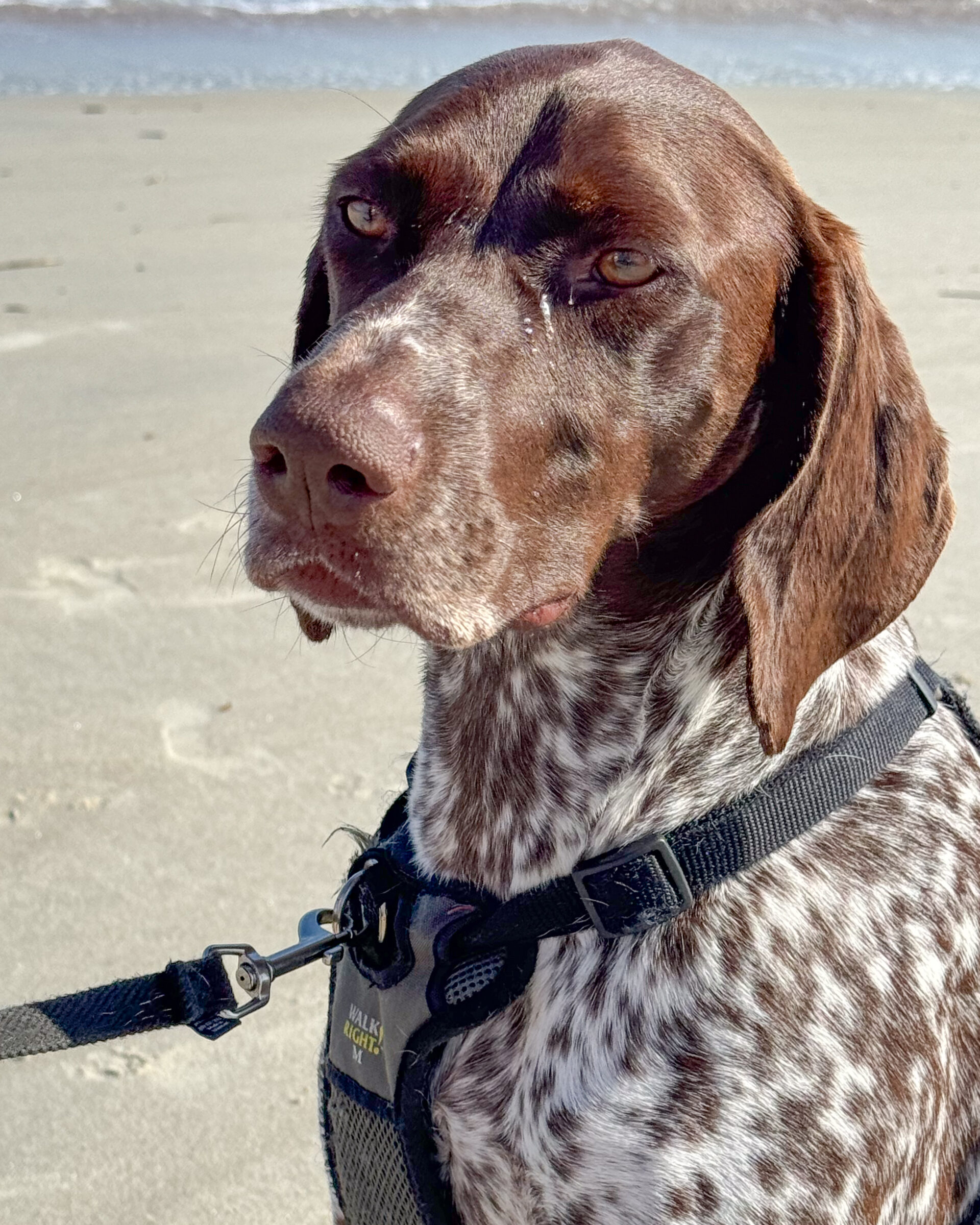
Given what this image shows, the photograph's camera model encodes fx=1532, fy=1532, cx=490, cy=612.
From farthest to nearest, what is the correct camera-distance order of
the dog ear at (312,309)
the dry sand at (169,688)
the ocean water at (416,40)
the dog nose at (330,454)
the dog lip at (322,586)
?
the ocean water at (416,40) → the dry sand at (169,688) → the dog ear at (312,309) → the dog lip at (322,586) → the dog nose at (330,454)

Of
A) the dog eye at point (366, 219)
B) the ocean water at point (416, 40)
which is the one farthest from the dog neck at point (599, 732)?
the ocean water at point (416, 40)

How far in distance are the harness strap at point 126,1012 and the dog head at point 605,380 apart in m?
0.61

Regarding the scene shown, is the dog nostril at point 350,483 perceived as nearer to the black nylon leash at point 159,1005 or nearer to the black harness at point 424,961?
the black harness at point 424,961

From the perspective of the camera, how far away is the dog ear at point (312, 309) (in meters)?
2.68

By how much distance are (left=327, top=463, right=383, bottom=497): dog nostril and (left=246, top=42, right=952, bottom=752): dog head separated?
0.05 feet

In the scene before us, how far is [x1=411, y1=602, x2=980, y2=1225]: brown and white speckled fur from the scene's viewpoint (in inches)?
85.5

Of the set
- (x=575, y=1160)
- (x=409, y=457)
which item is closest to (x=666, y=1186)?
(x=575, y=1160)

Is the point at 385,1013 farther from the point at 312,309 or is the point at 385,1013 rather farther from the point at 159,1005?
the point at 312,309

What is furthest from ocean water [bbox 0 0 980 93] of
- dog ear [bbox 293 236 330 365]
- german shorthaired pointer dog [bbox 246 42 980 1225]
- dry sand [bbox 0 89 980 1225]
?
german shorthaired pointer dog [bbox 246 42 980 1225]

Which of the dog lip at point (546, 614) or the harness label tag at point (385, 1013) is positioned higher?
the dog lip at point (546, 614)

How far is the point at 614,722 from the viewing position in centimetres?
242

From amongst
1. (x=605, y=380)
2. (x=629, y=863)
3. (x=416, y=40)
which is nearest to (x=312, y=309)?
(x=605, y=380)

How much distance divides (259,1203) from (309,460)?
184 cm

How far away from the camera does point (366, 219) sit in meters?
2.36
